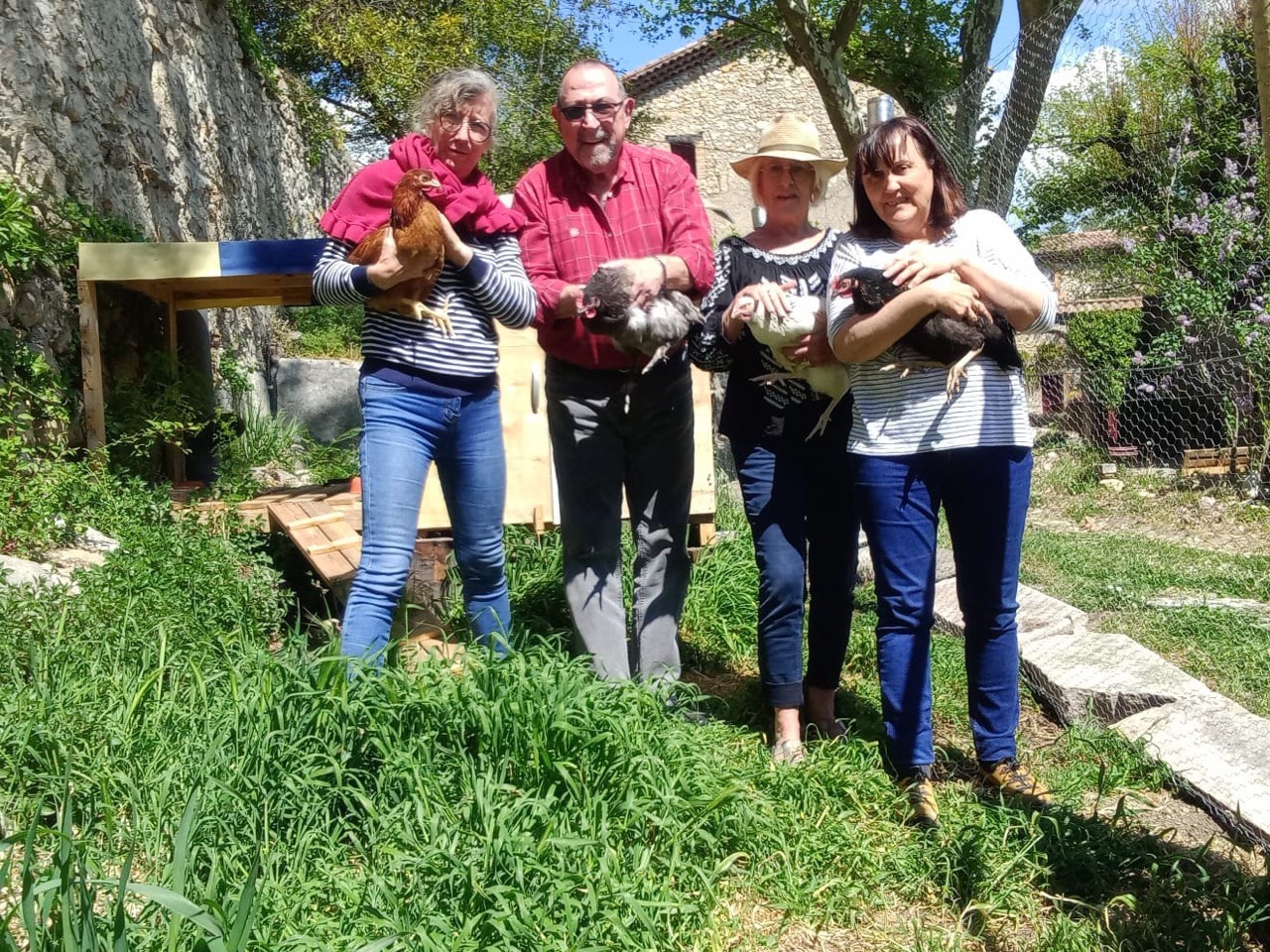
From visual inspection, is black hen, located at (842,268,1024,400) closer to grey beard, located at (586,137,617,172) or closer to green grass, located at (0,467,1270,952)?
grey beard, located at (586,137,617,172)

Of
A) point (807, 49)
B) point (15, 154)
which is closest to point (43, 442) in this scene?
point (15, 154)

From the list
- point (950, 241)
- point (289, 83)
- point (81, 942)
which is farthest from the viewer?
point (289, 83)

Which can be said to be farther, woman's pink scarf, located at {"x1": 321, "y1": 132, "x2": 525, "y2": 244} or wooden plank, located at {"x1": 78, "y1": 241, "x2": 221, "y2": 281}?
wooden plank, located at {"x1": 78, "y1": 241, "x2": 221, "y2": 281}

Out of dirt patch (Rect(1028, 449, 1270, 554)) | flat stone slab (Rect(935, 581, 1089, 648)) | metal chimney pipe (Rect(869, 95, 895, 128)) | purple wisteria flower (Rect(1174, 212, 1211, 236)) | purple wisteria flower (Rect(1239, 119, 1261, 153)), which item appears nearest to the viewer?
metal chimney pipe (Rect(869, 95, 895, 128))

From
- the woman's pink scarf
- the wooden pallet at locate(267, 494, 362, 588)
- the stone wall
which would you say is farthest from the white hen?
the stone wall

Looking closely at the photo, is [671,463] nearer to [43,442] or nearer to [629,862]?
[629,862]

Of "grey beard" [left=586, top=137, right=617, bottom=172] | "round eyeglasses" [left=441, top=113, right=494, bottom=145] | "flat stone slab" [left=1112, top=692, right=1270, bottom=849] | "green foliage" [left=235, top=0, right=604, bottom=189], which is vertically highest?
"green foliage" [left=235, top=0, right=604, bottom=189]

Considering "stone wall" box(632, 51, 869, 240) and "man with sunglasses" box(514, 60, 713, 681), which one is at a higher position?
"stone wall" box(632, 51, 869, 240)

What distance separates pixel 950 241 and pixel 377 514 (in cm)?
178

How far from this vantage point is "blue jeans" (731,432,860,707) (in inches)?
129

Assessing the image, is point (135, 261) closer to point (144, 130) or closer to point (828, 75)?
point (144, 130)

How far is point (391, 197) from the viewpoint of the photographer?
3.18m

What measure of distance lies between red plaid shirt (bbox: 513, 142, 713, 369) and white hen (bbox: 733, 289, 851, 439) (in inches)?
12.2

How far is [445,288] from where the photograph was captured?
127 inches
